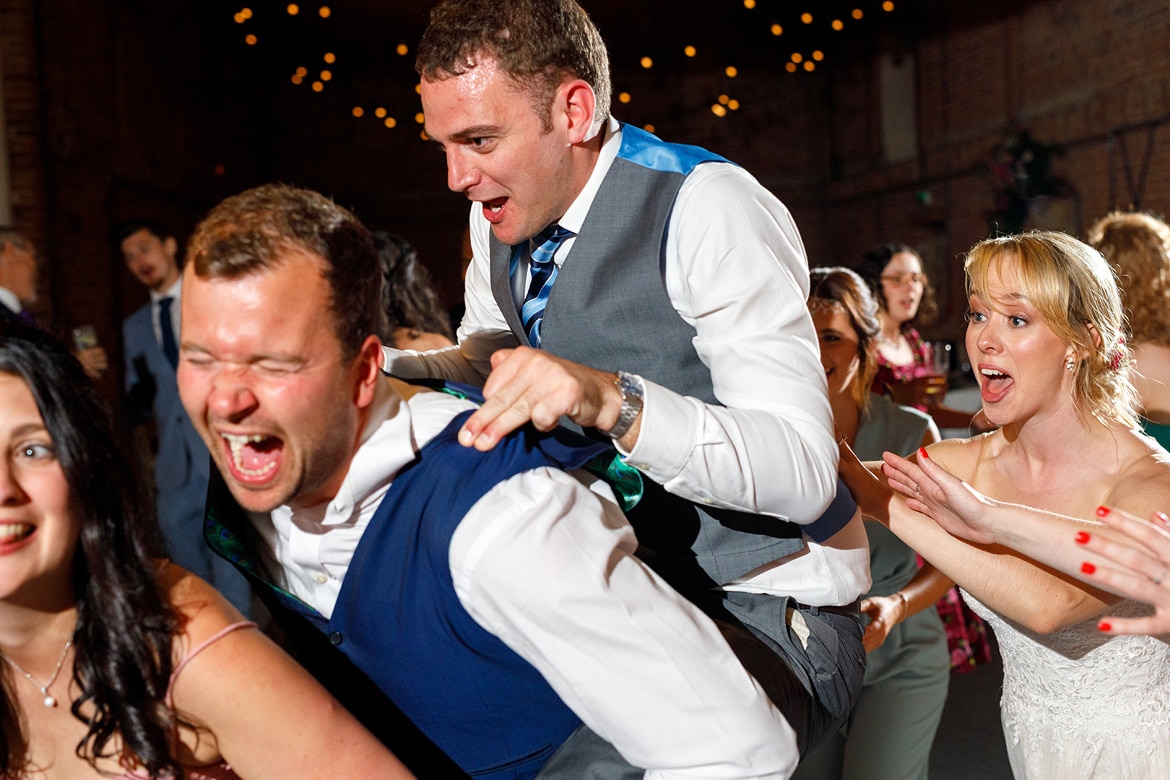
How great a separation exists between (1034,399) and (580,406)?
1169 millimetres

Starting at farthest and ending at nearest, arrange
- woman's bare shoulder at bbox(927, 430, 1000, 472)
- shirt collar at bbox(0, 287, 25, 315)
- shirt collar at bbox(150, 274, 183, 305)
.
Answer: shirt collar at bbox(150, 274, 183, 305), shirt collar at bbox(0, 287, 25, 315), woman's bare shoulder at bbox(927, 430, 1000, 472)

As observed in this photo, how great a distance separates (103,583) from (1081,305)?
176 centimetres

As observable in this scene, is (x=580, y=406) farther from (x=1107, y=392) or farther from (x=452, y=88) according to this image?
(x=1107, y=392)

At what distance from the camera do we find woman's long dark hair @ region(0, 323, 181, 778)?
1.34 m

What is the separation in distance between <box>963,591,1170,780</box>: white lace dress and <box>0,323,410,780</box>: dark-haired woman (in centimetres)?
142

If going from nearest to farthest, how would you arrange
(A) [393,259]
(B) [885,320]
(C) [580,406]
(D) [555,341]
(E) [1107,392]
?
(C) [580,406], (D) [555,341], (E) [1107,392], (A) [393,259], (B) [885,320]

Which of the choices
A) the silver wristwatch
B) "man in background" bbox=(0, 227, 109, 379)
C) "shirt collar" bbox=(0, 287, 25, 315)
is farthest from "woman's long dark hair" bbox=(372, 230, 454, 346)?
the silver wristwatch

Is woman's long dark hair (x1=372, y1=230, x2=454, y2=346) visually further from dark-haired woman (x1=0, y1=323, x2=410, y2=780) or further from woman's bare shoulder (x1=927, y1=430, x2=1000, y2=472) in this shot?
dark-haired woman (x1=0, y1=323, x2=410, y2=780)

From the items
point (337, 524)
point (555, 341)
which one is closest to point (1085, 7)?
point (555, 341)

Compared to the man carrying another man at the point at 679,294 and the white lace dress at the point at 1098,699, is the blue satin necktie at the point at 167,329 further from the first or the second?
the white lace dress at the point at 1098,699

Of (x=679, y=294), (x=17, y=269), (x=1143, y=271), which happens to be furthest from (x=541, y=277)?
(x=17, y=269)

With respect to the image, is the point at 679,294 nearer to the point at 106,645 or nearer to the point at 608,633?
the point at 608,633

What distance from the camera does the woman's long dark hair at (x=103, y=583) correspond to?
1.34 meters

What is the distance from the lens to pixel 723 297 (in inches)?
60.1
